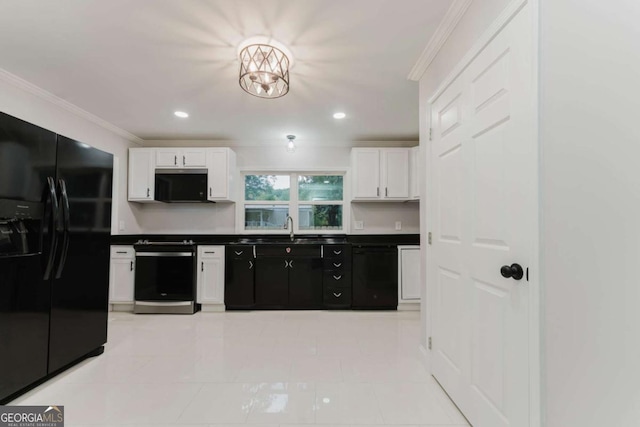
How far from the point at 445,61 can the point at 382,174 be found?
224cm

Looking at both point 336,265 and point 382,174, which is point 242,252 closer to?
point 336,265

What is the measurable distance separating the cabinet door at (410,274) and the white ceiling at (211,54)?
68.9 inches

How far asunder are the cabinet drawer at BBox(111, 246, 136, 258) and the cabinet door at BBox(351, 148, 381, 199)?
3110 millimetres

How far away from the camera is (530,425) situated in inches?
44.9

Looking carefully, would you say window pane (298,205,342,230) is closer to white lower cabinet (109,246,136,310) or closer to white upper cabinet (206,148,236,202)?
white upper cabinet (206,148,236,202)

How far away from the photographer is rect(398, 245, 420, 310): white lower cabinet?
12.6 feet

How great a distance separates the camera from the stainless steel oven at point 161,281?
3721mm

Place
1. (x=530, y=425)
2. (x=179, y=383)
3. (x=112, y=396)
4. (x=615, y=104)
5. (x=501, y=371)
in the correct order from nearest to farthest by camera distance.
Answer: (x=615, y=104) < (x=530, y=425) < (x=501, y=371) < (x=112, y=396) < (x=179, y=383)

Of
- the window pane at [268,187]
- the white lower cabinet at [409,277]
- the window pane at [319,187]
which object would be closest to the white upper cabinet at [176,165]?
the window pane at [268,187]

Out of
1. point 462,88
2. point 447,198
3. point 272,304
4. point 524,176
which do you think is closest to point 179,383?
point 272,304

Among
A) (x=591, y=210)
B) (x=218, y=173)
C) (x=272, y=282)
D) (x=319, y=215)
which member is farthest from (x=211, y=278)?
(x=591, y=210)

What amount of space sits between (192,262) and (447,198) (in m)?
3.22

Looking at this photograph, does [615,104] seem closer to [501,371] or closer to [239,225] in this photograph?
[501,371]

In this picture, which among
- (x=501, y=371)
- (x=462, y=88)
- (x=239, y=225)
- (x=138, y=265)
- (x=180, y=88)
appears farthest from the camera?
(x=239, y=225)
